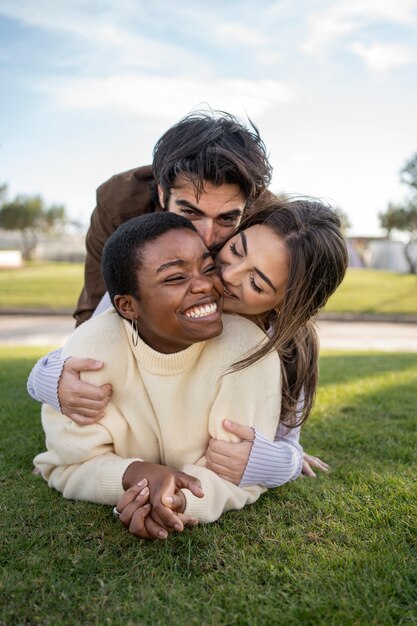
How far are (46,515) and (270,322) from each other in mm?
1345

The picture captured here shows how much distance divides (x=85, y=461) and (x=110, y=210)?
5.51 ft

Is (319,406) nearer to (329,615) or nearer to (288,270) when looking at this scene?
(288,270)

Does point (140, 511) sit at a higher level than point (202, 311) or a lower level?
lower

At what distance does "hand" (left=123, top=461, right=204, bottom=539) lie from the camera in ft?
7.47

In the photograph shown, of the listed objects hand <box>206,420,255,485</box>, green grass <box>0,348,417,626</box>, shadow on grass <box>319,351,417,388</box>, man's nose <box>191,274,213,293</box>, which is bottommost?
shadow on grass <box>319,351,417,388</box>

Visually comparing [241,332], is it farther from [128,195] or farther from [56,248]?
[56,248]

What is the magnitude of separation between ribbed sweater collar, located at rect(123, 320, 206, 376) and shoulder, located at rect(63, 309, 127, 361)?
3.3 inches

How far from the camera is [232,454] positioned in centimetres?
260

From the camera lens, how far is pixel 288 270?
9.07 ft

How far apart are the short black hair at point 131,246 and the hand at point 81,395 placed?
33 centimetres

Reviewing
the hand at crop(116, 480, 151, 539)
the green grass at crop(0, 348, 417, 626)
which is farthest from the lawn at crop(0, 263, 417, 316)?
the hand at crop(116, 480, 151, 539)

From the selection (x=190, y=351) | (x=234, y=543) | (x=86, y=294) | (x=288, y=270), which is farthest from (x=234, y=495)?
(x=86, y=294)

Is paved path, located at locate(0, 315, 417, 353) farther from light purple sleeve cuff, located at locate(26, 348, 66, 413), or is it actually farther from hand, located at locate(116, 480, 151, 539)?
hand, located at locate(116, 480, 151, 539)

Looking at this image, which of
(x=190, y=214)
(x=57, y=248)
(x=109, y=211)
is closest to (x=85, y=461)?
(x=190, y=214)
